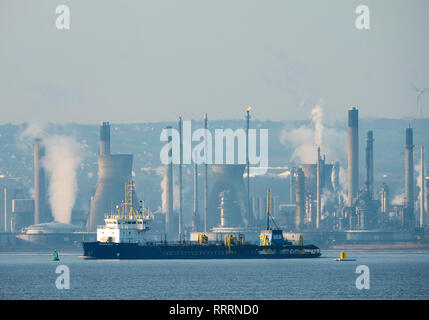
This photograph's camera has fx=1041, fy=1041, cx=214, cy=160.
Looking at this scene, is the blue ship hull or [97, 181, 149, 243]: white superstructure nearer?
the blue ship hull

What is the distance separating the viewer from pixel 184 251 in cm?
13662

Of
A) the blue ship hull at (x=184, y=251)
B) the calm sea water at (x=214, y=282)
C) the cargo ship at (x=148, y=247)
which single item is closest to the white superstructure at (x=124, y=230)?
the cargo ship at (x=148, y=247)

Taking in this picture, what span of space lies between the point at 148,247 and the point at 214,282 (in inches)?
1774

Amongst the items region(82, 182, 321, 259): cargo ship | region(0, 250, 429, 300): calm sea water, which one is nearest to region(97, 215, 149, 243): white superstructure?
region(82, 182, 321, 259): cargo ship

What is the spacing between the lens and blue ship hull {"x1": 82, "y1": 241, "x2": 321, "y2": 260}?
132 meters

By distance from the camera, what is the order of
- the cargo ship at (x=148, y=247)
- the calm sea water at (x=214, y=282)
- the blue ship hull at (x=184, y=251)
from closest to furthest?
the calm sea water at (x=214, y=282) → the blue ship hull at (x=184, y=251) → the cargo ship at (x=148, y=247)

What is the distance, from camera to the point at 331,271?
353 feet

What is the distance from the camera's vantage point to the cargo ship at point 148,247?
435 feet

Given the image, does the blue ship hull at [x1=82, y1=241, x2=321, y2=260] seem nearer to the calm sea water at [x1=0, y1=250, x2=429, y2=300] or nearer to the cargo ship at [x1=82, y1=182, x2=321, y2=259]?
the cargo ship at [x1=82, y1=182, x2=321, y2=259]

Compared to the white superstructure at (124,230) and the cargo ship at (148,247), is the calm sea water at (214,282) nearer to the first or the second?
the cargo ship at (148,247)
